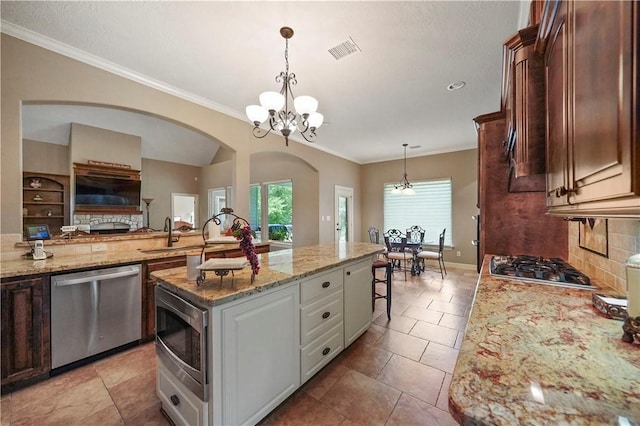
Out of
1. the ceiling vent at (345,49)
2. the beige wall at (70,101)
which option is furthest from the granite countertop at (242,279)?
the ceiling vent at (345,49)

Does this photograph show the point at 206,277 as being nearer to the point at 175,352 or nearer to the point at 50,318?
the point at 175,352

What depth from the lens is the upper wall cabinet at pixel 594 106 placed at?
19.6 inches

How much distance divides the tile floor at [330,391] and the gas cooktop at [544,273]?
1.02 metres

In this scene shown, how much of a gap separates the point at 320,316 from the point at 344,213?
503 cm

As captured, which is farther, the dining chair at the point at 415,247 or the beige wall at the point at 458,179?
the beige wall at the point at 458,179

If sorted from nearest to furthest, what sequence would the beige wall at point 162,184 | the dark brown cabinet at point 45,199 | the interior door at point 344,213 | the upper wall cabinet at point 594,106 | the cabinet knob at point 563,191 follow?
the upper wall cabinet at point 594,106 < the cabinet knob at point 563,191 < the dark brown cabinet at point 45,199 < the interior door at point 344,213 < the beige wall at point 162,184

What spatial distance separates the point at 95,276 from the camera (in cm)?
217

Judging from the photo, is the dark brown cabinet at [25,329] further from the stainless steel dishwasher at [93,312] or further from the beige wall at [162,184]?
the beige wall at [162,184]

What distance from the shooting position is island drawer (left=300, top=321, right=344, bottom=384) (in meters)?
1.83

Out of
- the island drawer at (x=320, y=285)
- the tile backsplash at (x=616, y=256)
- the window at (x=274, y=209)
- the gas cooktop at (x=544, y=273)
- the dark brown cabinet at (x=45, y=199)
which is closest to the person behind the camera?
the tile backsplash at (x=616, y=256)

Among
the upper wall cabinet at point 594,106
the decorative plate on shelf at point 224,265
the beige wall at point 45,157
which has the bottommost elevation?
the decorative plate on shelf at point 224,265

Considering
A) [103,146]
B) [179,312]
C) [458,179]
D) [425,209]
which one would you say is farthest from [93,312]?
[458,179]

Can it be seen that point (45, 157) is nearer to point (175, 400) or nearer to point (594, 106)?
point (175, 400)

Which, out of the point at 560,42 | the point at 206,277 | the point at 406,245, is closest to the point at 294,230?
the point at 406,245
